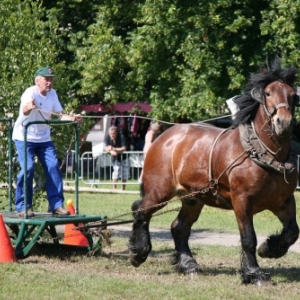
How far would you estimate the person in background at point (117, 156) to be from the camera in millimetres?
22938

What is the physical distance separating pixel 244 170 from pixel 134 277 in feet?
5.43

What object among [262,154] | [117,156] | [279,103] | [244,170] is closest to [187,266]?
[244,170]

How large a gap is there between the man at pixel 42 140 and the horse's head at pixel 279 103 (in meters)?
2.76

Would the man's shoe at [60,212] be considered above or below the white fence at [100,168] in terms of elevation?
above

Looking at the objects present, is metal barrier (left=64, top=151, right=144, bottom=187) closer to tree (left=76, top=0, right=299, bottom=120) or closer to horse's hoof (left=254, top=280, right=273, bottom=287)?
tree (left=76, top=0, right=299, bottom=120)

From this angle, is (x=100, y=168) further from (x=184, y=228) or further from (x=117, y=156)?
(x=184, y=228)

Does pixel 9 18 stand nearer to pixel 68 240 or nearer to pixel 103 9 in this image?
pixel 68 240

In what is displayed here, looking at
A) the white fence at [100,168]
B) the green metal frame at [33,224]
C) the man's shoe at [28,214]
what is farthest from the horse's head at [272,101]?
the white fence at [100,168]

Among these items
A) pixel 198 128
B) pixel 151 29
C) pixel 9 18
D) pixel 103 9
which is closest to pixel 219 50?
pixel 151 29

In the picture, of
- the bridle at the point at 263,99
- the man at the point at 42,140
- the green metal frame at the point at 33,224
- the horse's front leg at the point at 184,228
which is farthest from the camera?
the man at the point at 42,140

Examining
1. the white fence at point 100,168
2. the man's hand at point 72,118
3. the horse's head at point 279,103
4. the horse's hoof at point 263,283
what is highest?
the horse's head at point 279,103

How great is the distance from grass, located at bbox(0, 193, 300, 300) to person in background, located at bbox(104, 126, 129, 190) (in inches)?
365

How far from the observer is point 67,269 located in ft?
34.2

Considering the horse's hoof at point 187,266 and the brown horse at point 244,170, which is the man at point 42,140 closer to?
the brown horse at point 244,170
